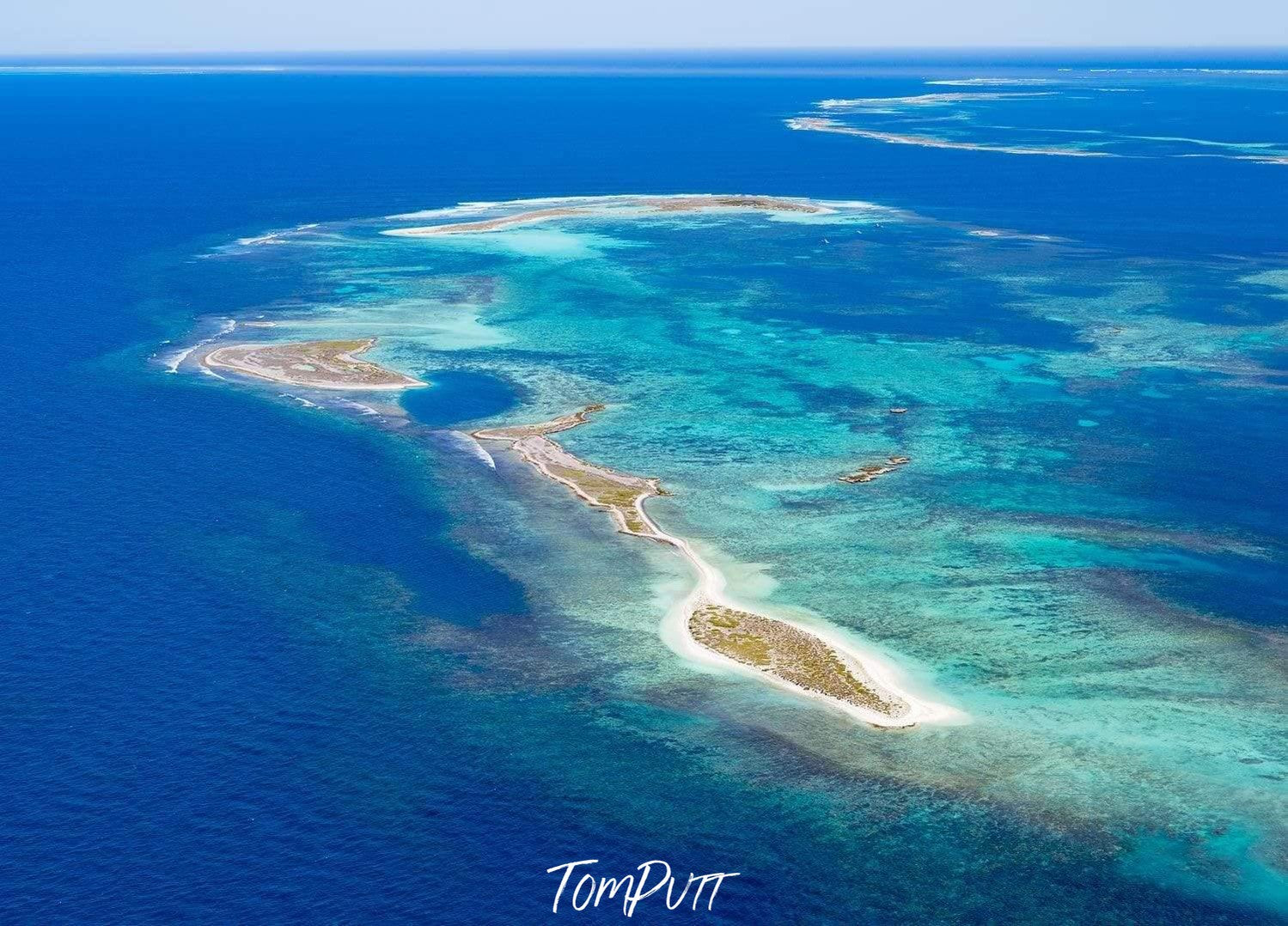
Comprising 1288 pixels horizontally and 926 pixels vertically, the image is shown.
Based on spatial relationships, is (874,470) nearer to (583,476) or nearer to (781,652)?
(583,476)

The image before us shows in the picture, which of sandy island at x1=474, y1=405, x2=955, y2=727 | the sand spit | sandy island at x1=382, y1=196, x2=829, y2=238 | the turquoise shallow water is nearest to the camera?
the turquoise shallow water

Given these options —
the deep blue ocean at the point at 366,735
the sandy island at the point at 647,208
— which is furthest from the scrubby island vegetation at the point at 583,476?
the sandy island at the point at 647,208

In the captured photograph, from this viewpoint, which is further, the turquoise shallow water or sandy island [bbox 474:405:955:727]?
sandy island [bbox 474:405:955:727]

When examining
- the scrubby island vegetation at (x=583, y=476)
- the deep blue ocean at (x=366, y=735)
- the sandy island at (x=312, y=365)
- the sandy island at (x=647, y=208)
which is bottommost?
the deep blue ocean at (x=366, y=735)

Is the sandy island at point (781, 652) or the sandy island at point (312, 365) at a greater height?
the sandy island at point (312, 365)

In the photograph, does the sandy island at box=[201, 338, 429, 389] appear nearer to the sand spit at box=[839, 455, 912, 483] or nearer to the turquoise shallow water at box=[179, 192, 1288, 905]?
the turquoise shallow water at box=[179, 192, 1288, 905]

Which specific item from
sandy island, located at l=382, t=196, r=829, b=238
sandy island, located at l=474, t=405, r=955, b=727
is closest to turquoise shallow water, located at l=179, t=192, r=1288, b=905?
sandy island, located at l=474, t=405, r=955, b=727

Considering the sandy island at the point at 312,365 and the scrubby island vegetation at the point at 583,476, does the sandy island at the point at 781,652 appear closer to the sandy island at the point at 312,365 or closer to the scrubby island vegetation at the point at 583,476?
the scrubby island vegetation at the point at 583,476
